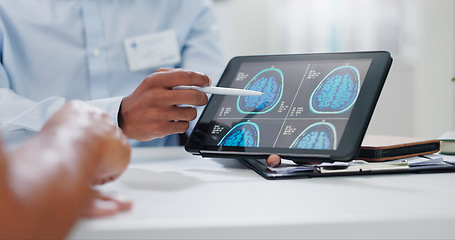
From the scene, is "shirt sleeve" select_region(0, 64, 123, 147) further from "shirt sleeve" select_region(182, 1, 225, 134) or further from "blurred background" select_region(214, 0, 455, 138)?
"blurred background" select_region(214, 0, 455, 138)

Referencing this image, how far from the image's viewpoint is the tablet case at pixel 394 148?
0.73m

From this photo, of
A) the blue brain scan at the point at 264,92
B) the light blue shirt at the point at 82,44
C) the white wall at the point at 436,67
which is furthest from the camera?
the white wall at the point at 436,67

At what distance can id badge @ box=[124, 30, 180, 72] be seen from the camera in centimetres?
141

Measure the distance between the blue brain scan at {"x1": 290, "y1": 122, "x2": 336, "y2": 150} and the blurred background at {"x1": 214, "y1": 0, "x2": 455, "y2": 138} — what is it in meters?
3.23

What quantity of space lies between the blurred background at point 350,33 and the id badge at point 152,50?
8.19ft


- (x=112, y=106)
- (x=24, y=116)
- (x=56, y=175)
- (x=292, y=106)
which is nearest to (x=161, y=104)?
(x=112, y=106)

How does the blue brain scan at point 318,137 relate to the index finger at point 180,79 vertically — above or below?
below

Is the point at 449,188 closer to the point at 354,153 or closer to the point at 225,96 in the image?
the point at 354,153

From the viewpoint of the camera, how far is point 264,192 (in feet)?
1.86

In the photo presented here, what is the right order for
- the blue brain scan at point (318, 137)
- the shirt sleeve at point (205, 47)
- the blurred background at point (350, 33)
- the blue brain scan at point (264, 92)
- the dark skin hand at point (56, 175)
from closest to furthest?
1. the dark skin hand at point (56, 175)
2. the blue brain scan at point (318, 137)
3. the blue brain scan at point (264, 92)
4. the shirt sleeve at point (205, 47)
5. the blurred background at point (350, 33)

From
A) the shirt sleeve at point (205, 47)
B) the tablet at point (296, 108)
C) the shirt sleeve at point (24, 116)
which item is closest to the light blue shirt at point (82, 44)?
the shirt sleeve at point (205, 47)

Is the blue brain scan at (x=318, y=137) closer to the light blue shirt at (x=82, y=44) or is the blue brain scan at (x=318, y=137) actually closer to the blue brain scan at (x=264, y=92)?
the blue brain scan at (x=264, y=92)

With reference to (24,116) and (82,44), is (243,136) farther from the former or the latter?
(82,44)

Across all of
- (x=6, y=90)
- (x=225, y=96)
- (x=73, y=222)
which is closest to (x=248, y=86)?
(x=225, y=96)
